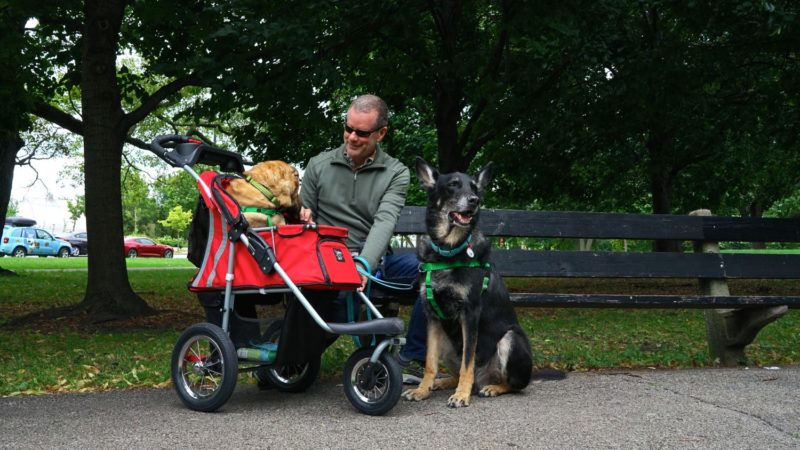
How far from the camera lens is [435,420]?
421cm

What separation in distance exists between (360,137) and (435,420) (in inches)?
68.6

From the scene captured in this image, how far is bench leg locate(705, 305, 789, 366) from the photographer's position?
6.13m

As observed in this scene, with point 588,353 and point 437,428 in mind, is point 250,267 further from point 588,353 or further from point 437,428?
point 588,353

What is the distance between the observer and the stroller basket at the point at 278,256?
4.11 metres

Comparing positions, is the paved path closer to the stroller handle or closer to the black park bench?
the black park bench

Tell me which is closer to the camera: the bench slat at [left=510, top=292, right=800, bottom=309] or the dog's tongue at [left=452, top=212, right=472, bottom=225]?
the dog's tongue at [left=452, top=212, right=472, bottom=225]

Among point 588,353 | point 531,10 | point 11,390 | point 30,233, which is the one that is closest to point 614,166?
point 531,10

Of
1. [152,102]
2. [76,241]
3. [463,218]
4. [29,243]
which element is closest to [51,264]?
[29,243]

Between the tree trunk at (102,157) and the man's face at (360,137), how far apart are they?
6.63 meters

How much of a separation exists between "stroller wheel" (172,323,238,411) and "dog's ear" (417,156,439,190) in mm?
1424

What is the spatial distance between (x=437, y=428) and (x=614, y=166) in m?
18.4

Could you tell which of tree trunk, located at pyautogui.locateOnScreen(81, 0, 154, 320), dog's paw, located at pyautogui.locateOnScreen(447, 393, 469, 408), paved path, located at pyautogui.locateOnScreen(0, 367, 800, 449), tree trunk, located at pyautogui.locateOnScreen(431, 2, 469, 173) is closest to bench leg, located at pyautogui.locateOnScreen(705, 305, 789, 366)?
paved path, located at pyautogui.locateOnScreen(0, 367, 800, 449)

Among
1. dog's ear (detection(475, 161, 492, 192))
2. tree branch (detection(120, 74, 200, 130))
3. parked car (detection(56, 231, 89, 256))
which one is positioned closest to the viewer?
dog's ear (detection(475, 161, 492, 192))

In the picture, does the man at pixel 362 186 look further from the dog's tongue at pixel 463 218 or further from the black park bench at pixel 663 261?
the black park bench at pixel 663 261
